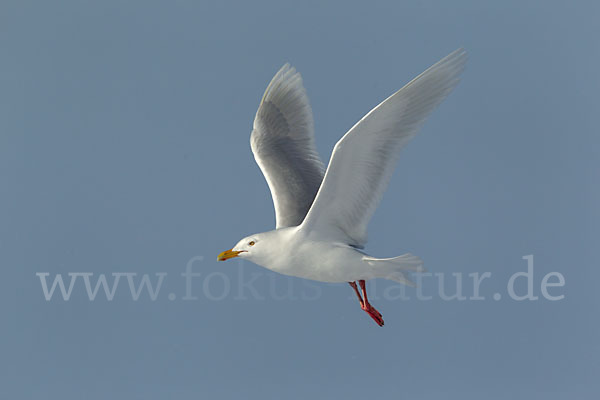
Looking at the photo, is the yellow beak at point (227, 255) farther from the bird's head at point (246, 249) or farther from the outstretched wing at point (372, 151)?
the outstretched wing at point (372, 151)

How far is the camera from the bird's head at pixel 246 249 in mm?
7703

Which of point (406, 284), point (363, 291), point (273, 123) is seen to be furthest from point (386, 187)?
point (273, 123)

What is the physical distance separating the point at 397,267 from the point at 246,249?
1.51 meters

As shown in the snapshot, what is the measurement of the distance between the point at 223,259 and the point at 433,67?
278 cm

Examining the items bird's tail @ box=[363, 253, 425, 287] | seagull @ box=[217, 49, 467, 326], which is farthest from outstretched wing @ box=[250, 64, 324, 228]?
bird's tail @ box=[363, 253, 425, 287]

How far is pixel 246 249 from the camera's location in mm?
7793

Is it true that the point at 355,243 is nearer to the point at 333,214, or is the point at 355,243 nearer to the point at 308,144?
the point at 333,214

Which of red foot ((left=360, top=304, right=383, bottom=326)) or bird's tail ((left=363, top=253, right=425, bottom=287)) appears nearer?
bird's tail ((left=363, top=253, right=425, bottom=287))

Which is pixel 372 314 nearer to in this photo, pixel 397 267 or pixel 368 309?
pixel 368 309

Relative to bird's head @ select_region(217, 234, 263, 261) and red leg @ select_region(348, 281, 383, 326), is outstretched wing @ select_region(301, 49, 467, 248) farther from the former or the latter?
red leg @ select_region(348, 281, 383, 326)

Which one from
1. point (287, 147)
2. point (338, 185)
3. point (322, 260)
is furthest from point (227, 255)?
point (287, 147)

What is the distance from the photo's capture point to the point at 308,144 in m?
9.07

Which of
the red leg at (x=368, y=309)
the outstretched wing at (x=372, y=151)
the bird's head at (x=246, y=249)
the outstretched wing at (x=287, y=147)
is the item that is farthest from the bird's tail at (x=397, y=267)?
the outstretched wing at (x=287, y=147)

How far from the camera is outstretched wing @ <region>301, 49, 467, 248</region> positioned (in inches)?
265
